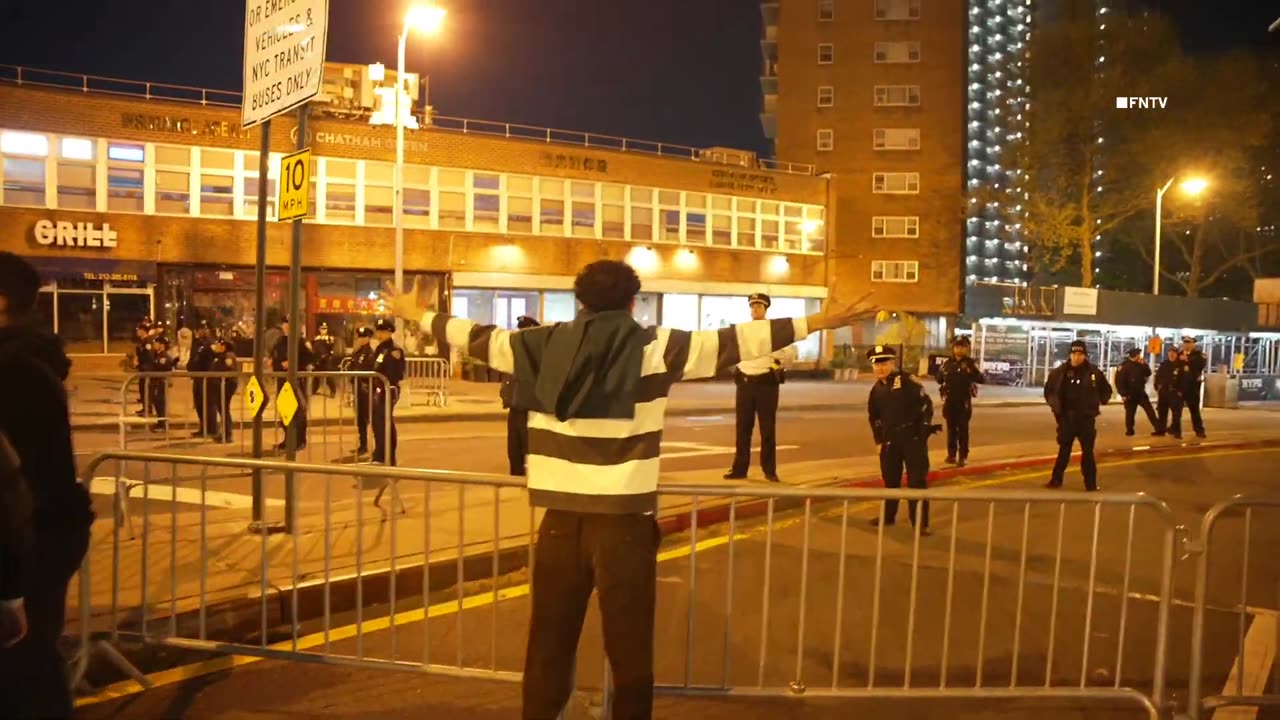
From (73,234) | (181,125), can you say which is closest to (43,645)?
(73,234)

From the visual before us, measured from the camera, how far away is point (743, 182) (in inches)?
1758

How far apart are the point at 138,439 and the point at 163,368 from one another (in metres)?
3.68

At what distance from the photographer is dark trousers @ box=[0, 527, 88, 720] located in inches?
121

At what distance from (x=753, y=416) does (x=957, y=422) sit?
4.48 metres

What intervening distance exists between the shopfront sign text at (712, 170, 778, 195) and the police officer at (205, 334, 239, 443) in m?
30.4

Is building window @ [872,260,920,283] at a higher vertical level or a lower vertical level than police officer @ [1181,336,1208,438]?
higher

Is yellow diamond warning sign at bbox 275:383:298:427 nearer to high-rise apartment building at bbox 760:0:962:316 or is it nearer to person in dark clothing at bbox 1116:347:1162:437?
person in dark clothing at bbox 1116:347:1162:437

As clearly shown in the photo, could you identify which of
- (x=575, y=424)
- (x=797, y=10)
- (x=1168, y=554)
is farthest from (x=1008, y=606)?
(x=797, y=10)

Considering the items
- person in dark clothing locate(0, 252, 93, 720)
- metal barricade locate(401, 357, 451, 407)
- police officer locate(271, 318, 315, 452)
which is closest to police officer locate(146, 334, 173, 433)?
police officer locate(271, 318, 315, 452)

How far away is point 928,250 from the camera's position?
52438 millimetres

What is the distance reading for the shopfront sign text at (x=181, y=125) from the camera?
31.5 meters

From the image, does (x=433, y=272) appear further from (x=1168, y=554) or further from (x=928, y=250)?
(x=1168, y=554)

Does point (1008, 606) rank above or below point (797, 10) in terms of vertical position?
below

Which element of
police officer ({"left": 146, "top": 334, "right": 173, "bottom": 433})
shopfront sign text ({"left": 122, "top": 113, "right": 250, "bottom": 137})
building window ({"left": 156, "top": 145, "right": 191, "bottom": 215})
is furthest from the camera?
building window ({"left": 156, "top": 145, "right": 191, "bottom": 215})
